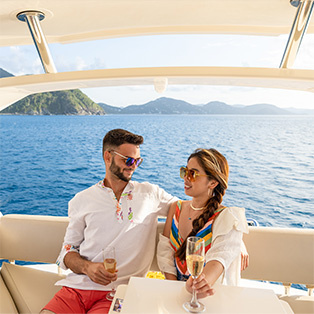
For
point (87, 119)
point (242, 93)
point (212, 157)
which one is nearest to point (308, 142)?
point (242, 93)

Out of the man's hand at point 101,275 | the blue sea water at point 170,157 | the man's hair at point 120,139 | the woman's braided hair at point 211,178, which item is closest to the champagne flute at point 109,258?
the man's hand at point 101,275

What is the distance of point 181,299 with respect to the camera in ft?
4.53

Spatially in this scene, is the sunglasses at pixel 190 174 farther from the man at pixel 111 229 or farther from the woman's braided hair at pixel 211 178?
the man at pixel 111 229

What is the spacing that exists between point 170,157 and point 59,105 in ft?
58.4

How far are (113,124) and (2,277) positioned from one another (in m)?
42.7

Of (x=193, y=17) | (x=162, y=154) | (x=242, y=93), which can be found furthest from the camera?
(x=242, y=93)

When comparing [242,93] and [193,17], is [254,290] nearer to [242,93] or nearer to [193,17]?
[193,17]

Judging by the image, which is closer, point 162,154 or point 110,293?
point 110,293

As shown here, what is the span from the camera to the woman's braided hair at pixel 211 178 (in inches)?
73.8

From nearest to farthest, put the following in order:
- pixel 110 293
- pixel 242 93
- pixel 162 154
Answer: pixel 110 293, pixel 162 154, pixel 242 93

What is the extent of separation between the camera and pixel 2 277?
2340 millimetres

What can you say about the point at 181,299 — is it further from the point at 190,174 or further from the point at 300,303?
the point at 300,303

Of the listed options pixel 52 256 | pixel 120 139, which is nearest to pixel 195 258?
pixel 120 139

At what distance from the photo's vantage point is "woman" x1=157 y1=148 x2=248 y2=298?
5.76 feet
